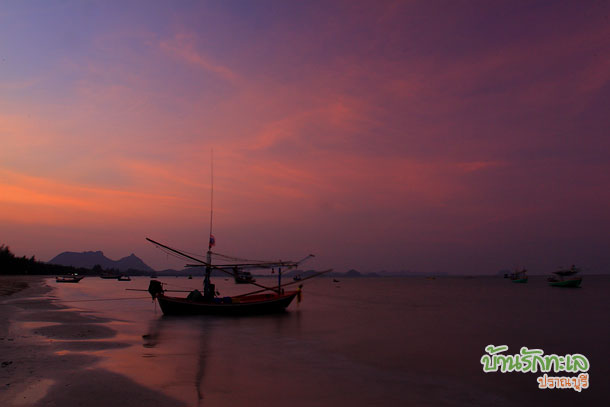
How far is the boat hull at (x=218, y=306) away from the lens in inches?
1104

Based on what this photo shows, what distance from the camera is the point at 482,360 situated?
56.2 feet

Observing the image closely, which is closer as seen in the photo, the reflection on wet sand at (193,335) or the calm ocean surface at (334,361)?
the calm ocean surface at (334,361)

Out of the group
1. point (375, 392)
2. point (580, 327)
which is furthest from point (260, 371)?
point (580, 327)

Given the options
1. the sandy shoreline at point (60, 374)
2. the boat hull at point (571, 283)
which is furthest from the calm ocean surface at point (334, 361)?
the boat hull at point (571, 283)

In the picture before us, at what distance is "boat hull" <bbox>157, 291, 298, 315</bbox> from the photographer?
2805 cm

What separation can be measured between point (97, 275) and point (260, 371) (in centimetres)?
21002

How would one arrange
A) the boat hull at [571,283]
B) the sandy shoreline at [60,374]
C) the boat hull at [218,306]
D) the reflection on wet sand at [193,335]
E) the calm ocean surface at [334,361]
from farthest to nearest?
the boat hull at [571,283]
the boat hull at [218,306]
the reflection on wet sand at [193,335]
the calm ocean surface at [334,361]
the sandy shoreline at [60,374]

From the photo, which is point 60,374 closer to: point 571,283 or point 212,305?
point 212,305

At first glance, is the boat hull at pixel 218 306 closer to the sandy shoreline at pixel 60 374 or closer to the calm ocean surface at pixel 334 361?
the calm ocean surface at pixel 334 361

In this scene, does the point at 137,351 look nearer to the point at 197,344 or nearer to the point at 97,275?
the point at 197,344

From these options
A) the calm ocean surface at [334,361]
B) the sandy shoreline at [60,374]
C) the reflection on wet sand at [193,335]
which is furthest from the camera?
the reflection on wet sand at [193,335]

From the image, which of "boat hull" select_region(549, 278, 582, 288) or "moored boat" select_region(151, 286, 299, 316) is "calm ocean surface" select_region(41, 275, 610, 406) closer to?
"moored boat" select_region(151, 286, 299, 316)

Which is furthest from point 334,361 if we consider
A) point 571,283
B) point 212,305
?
point 571,283

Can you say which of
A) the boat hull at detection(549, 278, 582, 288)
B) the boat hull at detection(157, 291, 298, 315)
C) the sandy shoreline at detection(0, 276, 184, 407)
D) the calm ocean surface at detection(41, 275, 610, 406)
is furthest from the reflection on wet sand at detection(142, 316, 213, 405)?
the boat hull at detection(549, 278, 582, 288)
